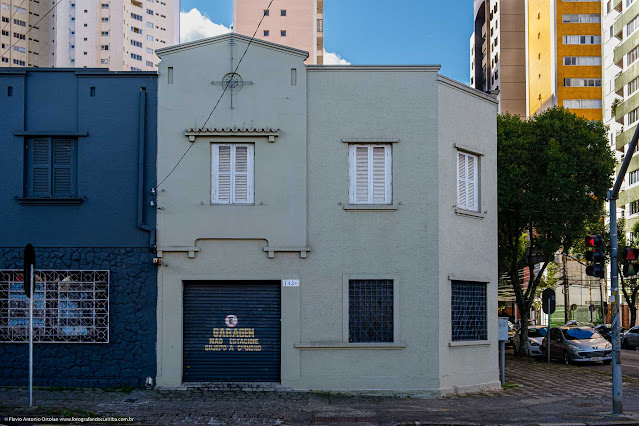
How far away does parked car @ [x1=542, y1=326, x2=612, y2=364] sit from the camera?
2733cm

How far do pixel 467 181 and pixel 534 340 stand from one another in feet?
50.8

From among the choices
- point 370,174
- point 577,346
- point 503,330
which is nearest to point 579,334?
point 577,346

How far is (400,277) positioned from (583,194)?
1336 cm

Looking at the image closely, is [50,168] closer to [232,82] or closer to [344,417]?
[232,82]

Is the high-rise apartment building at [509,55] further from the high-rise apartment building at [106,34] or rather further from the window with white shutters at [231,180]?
the window with white shutters at [231,180]

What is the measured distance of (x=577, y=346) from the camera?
2752cm

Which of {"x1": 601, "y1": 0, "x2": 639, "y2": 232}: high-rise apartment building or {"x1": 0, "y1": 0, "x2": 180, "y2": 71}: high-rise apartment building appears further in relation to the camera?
{"x1": 0, "y1": 0, "x2": 180, "y2": 71}: high-rise apartment building

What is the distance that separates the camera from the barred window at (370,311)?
16125 mm

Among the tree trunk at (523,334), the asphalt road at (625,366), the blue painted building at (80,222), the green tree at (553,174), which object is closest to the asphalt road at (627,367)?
the asphalt road at (625,366)

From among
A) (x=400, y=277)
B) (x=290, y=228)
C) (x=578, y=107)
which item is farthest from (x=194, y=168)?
(x=578, y=107)

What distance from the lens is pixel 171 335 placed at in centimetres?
1593

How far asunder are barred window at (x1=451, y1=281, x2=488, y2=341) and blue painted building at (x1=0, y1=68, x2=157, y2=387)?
22.3 ft

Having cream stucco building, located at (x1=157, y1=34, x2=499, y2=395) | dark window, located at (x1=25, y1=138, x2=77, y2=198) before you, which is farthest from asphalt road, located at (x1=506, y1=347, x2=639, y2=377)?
dark window, located at (x1=25, y1=138, x2=77, y2=198)

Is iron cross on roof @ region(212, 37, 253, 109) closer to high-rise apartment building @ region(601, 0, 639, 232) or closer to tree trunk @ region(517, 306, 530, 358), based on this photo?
tree trunk @ region(517, 306, 530, 358)
